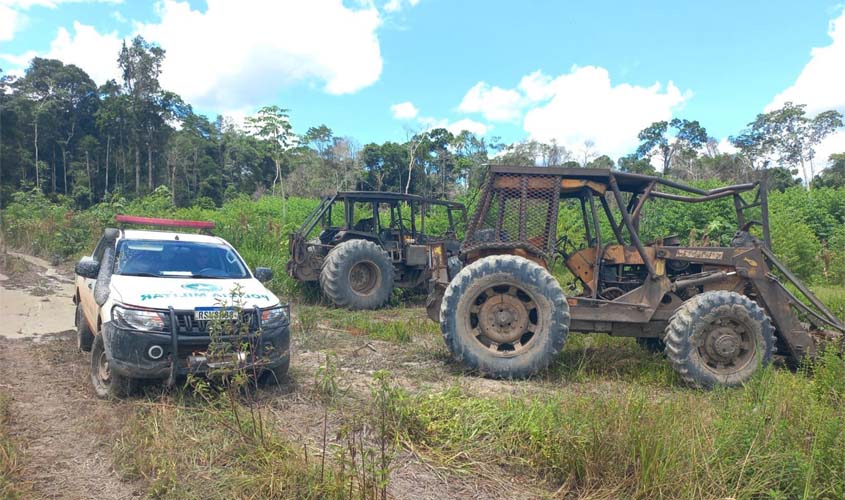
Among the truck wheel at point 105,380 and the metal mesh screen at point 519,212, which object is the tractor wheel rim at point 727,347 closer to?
the metal mesh screen at point 519,212

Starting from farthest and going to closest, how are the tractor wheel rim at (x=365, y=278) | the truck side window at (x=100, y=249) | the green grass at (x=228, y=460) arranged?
the tractor wheel rim at (x=365, y=278) < the truck side window at (x=100, y=249) < the green grass at (x=228, y=460)

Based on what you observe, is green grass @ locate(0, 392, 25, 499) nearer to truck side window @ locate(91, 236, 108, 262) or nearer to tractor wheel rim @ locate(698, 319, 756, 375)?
truck side window @ locate(91, 236, 108, 262)

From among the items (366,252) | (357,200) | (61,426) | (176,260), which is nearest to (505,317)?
→ (176,260)

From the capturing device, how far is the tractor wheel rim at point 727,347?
5.55 meters

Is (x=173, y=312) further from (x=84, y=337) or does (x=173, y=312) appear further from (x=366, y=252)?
(x=366, y=252)

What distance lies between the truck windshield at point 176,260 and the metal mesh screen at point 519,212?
2.71 meters

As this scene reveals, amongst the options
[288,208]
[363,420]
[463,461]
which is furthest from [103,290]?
[288,208]

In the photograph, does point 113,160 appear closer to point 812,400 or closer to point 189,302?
point 189,302

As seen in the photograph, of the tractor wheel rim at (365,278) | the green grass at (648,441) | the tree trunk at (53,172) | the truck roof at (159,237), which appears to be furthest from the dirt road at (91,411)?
the tree trunk at (53,172)

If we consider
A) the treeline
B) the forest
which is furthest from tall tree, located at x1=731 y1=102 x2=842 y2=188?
the forest

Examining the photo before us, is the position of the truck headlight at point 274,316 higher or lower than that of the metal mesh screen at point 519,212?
lower

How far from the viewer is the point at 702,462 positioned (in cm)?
337

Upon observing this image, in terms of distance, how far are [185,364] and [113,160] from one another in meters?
48.1

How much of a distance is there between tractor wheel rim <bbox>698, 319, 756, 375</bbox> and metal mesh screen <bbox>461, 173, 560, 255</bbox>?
6.05ft
